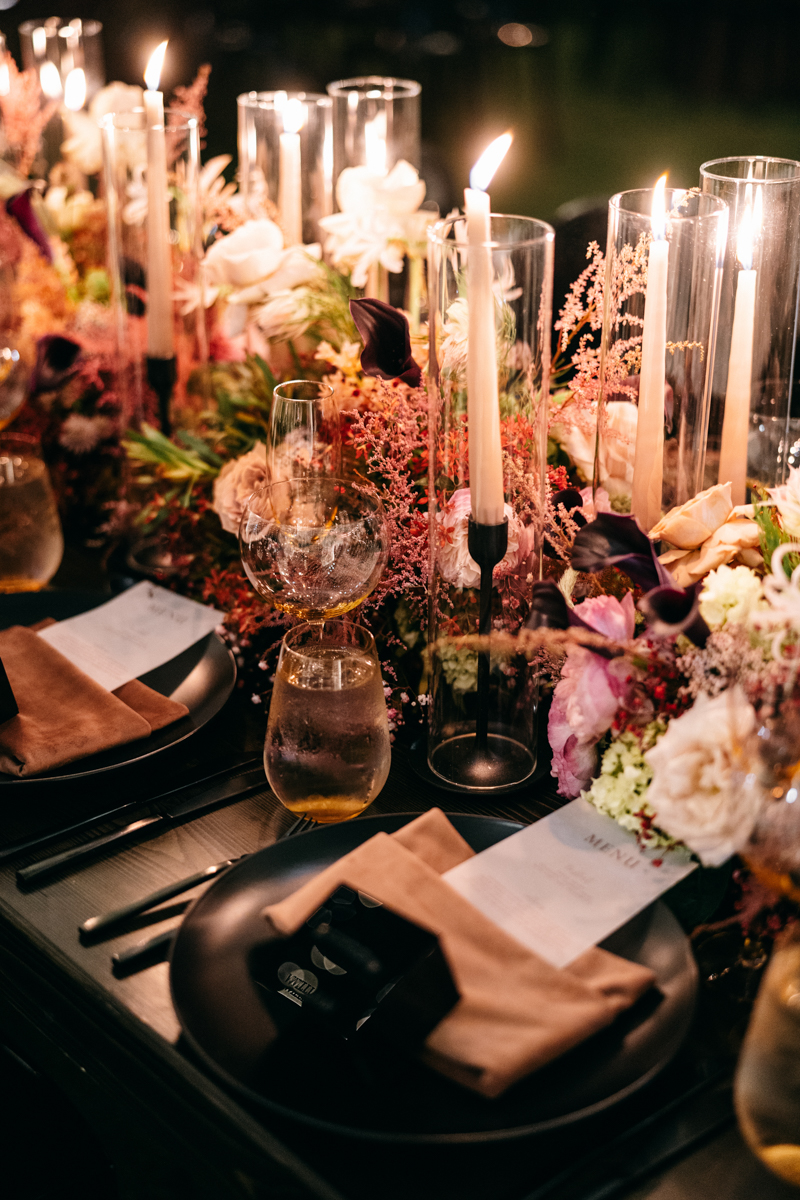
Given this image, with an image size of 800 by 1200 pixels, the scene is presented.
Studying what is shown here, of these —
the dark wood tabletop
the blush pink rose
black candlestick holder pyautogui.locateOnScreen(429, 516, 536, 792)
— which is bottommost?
the dark wood tabletop

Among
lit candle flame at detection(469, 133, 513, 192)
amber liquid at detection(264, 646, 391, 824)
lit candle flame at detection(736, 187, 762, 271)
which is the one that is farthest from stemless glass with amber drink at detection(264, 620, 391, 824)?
lit candle flame at detection(736, 187, 762, 271)

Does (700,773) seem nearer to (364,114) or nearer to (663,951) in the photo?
(663,951)

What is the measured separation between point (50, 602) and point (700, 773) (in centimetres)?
82

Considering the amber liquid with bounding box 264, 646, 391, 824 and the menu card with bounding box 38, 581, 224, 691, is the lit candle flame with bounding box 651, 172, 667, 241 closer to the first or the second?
the amber liquid with bounding box 264, 646, 391, 824

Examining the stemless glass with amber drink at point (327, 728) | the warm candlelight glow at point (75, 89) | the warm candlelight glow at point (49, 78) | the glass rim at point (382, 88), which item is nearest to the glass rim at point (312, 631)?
the stemless glass with amber drink at point (327, 728)

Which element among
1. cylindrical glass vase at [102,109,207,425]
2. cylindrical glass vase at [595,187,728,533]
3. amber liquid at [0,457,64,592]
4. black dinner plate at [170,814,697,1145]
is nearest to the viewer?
black dinner plate at [170,814,697,1145]

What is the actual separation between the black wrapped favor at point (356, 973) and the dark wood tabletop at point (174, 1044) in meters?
0.07

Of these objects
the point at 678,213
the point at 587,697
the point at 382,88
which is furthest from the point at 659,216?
the point at 382,88

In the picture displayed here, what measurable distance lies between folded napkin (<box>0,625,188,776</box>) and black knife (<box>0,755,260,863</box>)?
0.06 metres

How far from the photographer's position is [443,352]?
36.0 inches

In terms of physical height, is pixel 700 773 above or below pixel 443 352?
below

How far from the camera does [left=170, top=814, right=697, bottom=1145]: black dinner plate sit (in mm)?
623

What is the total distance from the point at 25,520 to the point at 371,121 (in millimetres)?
741

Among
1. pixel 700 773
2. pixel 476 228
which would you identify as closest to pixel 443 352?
pixel 476 228
